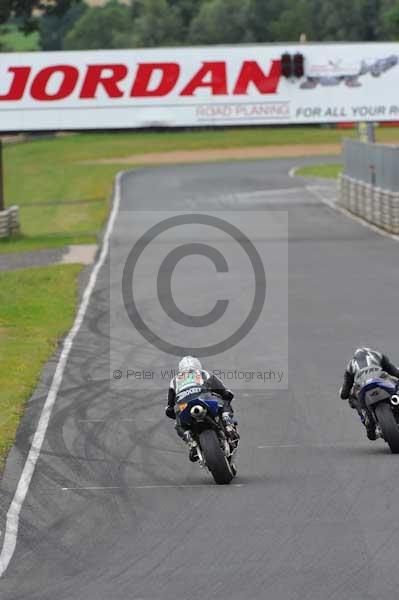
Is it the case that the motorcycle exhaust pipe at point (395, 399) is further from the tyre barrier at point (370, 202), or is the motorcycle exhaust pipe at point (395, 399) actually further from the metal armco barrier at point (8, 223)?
the metal armco barrier at point (8, 223)

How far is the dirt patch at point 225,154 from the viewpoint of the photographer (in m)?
86.4

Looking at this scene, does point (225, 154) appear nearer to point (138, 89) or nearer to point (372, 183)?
point (372, 183)

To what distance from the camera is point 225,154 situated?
90875 millimetres

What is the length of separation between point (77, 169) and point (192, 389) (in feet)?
227

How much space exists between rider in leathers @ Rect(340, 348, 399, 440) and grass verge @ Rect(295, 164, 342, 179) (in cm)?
5275

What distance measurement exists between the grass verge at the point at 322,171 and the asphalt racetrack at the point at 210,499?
46259 mm

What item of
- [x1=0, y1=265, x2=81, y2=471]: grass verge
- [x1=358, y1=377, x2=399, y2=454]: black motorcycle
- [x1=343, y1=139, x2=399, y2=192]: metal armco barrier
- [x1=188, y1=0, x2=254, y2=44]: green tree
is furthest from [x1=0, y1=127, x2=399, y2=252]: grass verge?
[x1=188, y1=0, x2=254, y2=44]: green tree

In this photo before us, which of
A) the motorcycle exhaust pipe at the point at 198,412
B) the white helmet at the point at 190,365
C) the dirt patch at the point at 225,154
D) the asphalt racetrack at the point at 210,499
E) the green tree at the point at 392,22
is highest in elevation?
the green tree at the point at 392,22

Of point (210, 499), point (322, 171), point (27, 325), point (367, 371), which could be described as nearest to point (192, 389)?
point (210, 499)

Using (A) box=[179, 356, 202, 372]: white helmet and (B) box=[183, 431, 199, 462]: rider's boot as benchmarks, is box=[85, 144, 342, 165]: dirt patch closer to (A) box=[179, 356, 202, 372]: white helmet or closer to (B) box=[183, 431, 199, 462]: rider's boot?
(A) box=[179, 356, 202, 372]: white helmet

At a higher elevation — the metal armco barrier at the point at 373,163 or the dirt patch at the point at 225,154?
the metal armco barrier at the point at 373,163

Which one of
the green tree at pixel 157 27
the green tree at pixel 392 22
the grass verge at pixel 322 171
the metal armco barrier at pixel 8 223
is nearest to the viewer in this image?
the metal armco barrier at pixel 8 223

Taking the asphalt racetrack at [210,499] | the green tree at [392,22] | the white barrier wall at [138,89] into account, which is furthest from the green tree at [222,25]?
the asphalt racetrack at [210,499]

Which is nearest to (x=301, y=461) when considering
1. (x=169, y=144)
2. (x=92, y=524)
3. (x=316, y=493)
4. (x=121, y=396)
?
(x=316, y=493)
